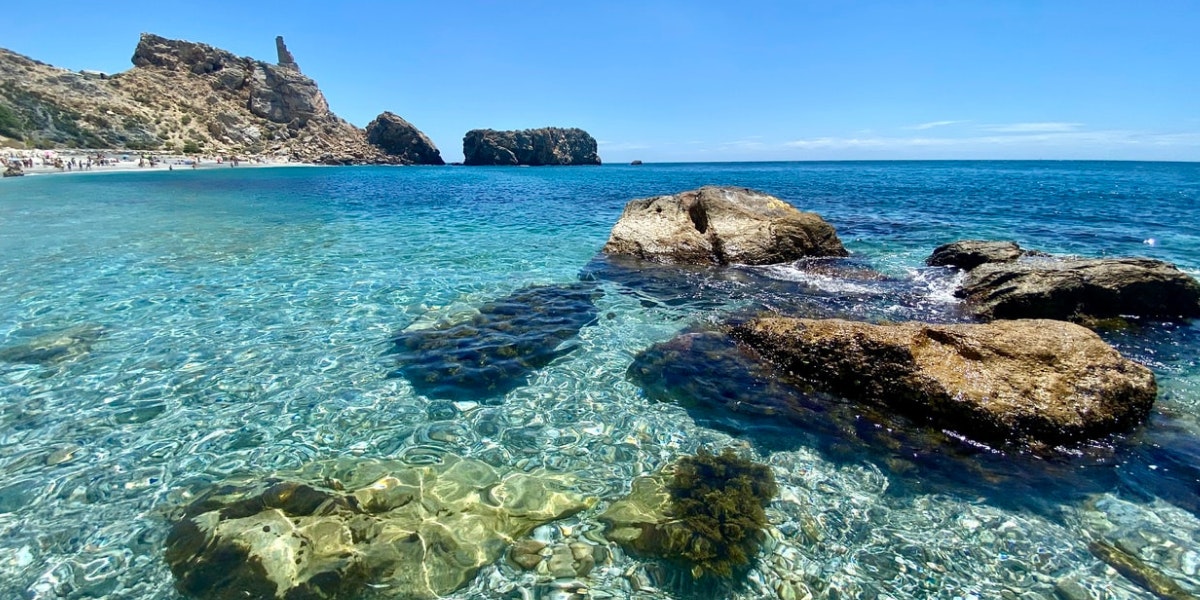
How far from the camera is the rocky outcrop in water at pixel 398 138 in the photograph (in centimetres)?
13775

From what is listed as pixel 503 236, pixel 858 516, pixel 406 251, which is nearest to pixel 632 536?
pixel 858 516

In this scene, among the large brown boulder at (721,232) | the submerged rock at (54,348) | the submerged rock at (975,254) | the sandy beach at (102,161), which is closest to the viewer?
the submerged rock at (54,348)

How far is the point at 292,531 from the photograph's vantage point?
4301mm

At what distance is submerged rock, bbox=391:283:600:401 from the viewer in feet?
23.0

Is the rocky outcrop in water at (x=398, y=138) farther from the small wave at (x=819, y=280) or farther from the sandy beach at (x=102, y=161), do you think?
the small wave at (x=819, y=280)

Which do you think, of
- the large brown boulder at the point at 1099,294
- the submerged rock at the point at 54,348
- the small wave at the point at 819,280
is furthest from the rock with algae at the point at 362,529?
the large brown boulder at the point at 1099,294

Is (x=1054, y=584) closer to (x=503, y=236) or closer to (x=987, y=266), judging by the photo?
(x=987, y=266)

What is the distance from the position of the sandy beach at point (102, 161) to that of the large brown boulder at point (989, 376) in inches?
2858

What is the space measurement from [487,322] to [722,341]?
14.0 feet

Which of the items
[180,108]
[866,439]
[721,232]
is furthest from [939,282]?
[180,108]

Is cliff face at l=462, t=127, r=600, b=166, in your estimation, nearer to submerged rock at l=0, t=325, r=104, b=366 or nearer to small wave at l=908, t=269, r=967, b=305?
small wave at l=908, t=269, r=967, b=305

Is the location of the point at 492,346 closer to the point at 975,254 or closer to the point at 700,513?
the point at 700,513

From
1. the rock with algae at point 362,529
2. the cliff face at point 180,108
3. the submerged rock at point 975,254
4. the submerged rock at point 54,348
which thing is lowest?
the rock with algae at point 362,529

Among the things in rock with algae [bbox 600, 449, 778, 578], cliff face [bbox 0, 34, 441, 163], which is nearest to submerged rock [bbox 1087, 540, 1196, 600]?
rock with algae [bbox 600, 449, 778, 578]
